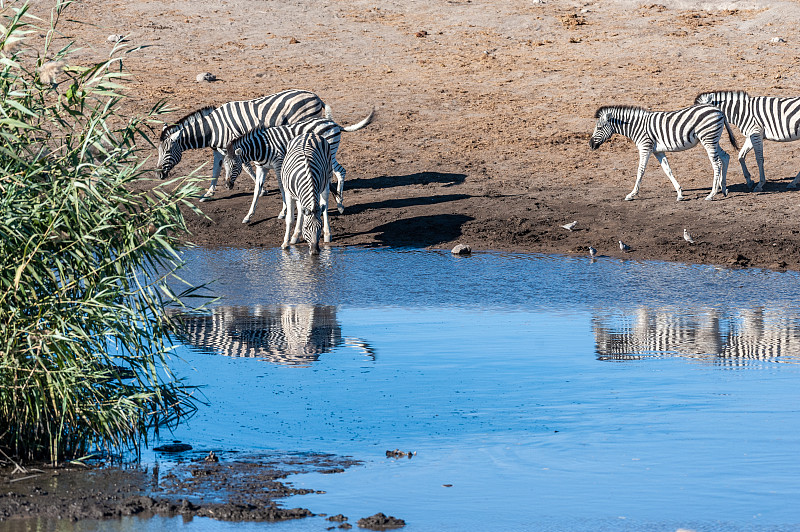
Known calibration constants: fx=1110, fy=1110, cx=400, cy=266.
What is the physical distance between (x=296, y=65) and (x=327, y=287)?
12667 mm

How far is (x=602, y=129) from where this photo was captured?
674 inches

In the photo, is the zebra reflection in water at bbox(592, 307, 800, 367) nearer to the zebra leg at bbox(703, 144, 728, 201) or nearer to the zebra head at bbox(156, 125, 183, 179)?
the zebra leg at bbox(703, 144, 728, 201)

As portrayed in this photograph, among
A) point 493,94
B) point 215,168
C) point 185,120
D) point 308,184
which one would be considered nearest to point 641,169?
point 308,184

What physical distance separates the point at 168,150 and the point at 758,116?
29.6 ft

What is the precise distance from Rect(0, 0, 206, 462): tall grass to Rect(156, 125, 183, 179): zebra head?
36.4 feet

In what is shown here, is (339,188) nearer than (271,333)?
No

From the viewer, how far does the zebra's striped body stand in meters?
13.6

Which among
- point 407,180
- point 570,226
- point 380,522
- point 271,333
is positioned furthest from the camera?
point 407,180

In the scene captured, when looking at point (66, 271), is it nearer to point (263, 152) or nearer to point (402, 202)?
Result: point (263, 152)

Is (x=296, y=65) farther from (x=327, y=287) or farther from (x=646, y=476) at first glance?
(x=646, y=476)

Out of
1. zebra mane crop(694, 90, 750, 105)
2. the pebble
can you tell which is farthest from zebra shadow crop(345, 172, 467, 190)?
the pebble

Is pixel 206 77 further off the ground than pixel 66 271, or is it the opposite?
pixel 206 77

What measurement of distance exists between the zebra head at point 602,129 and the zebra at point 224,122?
4.20 meters

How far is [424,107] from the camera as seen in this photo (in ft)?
67.6
